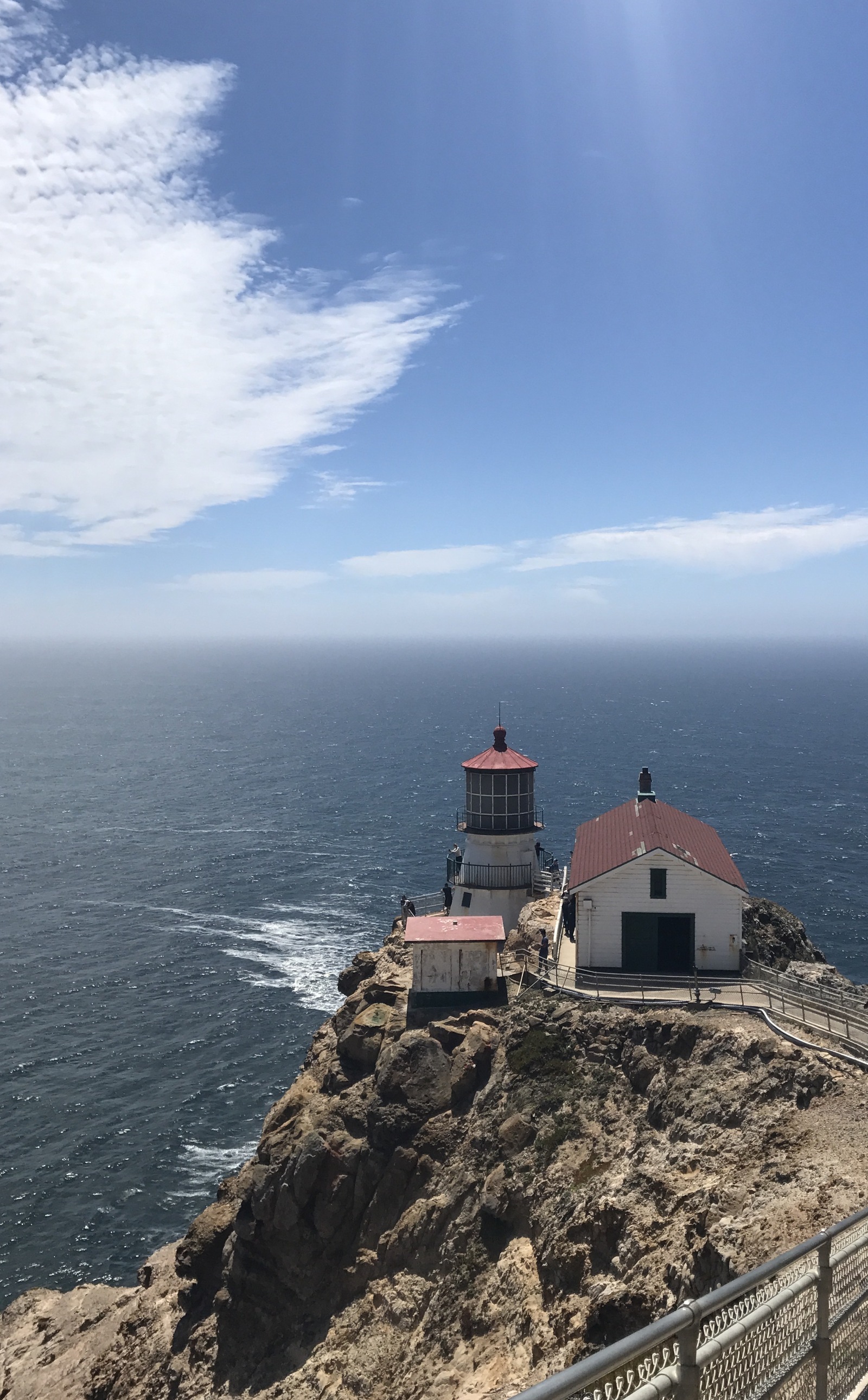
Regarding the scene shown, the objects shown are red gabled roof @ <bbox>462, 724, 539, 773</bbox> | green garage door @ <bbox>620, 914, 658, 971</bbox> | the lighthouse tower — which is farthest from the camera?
the lighthouse tower

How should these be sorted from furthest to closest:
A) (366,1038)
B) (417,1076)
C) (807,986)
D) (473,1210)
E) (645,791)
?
1. (645,791)
2. (366,1038)
3. (807,986)
4. (417,1076)
5. (473,1210)

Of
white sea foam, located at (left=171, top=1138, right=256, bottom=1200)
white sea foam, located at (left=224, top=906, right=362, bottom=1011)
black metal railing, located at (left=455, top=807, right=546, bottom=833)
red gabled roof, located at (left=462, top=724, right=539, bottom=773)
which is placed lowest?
white sea foam, located at (left=171, top=1138, right=256, bottom=1200)

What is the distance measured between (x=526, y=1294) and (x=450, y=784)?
311 ft

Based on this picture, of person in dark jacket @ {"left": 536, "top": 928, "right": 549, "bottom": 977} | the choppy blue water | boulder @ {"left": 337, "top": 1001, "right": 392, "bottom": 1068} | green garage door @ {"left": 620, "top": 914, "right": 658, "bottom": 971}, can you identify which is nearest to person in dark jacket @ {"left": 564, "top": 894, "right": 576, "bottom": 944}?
person in dark jacket @ {"left": 536, "top": 928, "right": 549, "bottom": 977}

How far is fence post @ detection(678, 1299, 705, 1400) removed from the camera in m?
5.62

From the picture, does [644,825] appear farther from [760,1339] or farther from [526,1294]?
[760,1339]

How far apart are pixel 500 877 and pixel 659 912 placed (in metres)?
11.4

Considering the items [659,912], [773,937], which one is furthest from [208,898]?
[659,912]

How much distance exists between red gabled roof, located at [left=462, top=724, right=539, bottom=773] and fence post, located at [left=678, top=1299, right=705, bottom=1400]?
34.4 m

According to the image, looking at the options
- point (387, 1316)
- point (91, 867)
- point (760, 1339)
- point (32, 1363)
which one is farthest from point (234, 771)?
point (760, 1339)

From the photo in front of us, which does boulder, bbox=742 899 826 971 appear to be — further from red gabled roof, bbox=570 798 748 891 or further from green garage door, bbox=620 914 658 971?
green garage door, bbox=620 914 658 971

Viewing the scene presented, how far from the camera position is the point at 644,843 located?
31.6 metres

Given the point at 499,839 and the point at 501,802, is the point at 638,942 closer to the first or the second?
the point at 499,839

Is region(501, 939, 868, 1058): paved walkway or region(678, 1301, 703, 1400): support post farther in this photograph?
region(501, 939, 868, 1058): paved walkway
